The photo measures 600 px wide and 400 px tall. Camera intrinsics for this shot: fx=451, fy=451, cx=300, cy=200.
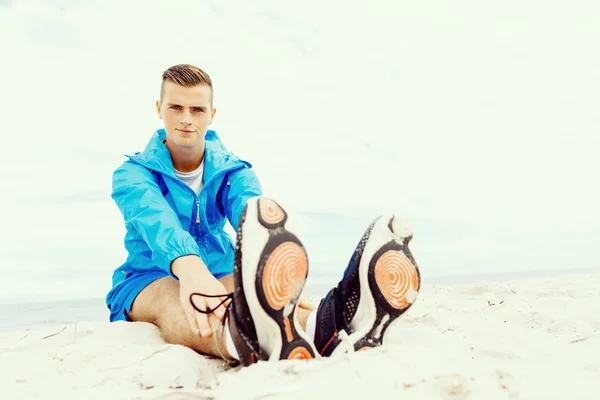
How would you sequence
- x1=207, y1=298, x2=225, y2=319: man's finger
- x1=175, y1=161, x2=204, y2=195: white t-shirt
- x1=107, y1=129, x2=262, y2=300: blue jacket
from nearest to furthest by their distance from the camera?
1. x1=207, y1=298, x2=225, y2=319: man's finger
2. x1=107, y1=129, x2=262, y2=300: blue jacket
3. x1=175, y1=161, x2=204, y2=195: white t-shirt

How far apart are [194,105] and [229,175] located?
1.14 feet

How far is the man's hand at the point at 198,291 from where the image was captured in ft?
4.68

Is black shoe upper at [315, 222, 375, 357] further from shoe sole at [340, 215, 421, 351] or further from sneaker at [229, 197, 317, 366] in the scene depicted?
sneaker at [229, 197, 317, 366]

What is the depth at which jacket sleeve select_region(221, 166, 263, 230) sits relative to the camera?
6.43 feet

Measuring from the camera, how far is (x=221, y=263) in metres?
2.14

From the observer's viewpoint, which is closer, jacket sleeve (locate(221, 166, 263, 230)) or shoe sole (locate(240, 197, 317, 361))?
shoe sole (locate(240, 197, 317, 361))

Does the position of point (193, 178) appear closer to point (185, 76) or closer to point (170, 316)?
point (185, 76)

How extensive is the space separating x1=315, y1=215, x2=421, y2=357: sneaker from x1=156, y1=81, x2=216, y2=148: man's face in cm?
95

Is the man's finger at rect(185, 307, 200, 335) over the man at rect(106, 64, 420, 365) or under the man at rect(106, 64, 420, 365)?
under

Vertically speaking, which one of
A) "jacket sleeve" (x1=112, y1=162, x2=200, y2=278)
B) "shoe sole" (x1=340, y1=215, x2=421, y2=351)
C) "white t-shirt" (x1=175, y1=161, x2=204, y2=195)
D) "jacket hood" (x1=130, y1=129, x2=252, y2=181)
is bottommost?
"shoe sole" (x1=340, y1=215, x2=421, y2=351)

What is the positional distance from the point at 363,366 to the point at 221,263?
4.22ft

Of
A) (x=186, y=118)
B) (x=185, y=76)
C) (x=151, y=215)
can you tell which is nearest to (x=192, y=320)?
(x=151, y=215)

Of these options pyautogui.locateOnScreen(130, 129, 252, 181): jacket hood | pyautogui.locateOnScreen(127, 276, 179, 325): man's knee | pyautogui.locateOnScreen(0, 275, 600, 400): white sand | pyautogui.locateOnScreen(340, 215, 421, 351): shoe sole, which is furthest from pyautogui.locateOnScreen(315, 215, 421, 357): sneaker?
pyautogui.locateOnScreen(130, 129, 252, 181): jacket hood

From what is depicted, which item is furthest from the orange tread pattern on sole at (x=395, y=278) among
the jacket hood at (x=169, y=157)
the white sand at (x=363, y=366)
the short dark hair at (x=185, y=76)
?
the short dark hair at (x=185, y=76)
